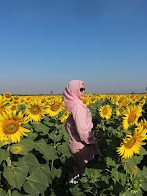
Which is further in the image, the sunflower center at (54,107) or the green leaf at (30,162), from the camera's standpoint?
the sunflower center at (54,107)

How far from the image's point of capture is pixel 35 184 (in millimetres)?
3184

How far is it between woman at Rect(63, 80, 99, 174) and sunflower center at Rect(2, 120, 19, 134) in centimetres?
134

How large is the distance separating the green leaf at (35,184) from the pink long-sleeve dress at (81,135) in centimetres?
105

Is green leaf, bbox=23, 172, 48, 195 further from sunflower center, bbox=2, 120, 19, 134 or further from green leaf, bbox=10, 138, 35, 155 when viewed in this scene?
sunflower center, bbox=2, 120, 19, 134

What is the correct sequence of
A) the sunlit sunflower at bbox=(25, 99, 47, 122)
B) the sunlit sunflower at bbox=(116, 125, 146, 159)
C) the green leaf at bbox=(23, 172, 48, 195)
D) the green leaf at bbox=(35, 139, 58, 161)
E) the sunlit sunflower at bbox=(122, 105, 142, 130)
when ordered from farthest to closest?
the sunlit sunflower at bbox=(25, 99, 47, 122), the green leaf at bbox=(35, 139, 58, 161), the sunlit sunflower at bbox=(122, 105, 142, 130), the green leaf at bbox=(23, 172, 48, 195), the sunlit sunflower at bbox=(116, 125, 146, 159)

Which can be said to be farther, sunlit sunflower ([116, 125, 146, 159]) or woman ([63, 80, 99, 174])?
woman ([63, 80, 99, 174])

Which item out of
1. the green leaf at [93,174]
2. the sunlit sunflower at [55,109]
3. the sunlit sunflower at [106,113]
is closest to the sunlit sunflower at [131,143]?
the green leaf at [93,174]

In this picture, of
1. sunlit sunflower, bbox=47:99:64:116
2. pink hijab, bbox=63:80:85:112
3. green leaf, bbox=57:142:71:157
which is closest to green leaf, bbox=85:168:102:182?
green leaf, bbox=57:142:71:157

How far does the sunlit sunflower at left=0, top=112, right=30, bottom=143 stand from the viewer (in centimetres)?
291

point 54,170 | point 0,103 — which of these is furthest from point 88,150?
point 0,103

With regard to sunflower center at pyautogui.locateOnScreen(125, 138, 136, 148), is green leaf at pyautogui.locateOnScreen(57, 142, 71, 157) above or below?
below

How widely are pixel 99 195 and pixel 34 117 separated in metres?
1.39

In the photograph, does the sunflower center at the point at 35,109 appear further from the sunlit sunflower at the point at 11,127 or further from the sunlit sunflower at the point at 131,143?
the sunlit sunflower at the point at 131,143

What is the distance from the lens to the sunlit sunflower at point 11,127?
2906 millimetres
